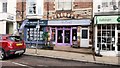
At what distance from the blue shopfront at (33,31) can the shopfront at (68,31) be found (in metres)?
0.80

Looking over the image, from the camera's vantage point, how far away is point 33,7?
22125 millimetres

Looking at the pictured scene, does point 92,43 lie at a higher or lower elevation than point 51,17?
lower

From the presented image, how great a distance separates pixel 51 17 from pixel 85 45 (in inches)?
163

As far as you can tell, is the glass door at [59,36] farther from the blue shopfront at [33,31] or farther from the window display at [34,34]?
the window display at [34,34]

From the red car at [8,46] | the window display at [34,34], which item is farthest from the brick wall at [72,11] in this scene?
the red car at [8,46]

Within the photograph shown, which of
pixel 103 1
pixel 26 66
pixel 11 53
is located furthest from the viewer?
pixel 103 1

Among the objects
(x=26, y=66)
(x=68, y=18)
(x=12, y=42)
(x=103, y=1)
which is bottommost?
(x=26, y=66)

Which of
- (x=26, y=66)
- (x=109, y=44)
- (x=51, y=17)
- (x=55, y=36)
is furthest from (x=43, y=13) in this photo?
(x=26, y=66)

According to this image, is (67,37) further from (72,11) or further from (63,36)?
(72,11)

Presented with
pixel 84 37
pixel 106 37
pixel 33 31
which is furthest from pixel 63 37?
pixel 106 37

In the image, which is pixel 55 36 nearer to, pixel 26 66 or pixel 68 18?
pixel 68 18

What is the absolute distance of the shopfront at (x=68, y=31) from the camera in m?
20.0

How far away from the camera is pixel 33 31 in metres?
22.0

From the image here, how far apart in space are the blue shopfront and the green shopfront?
5.87 meters
